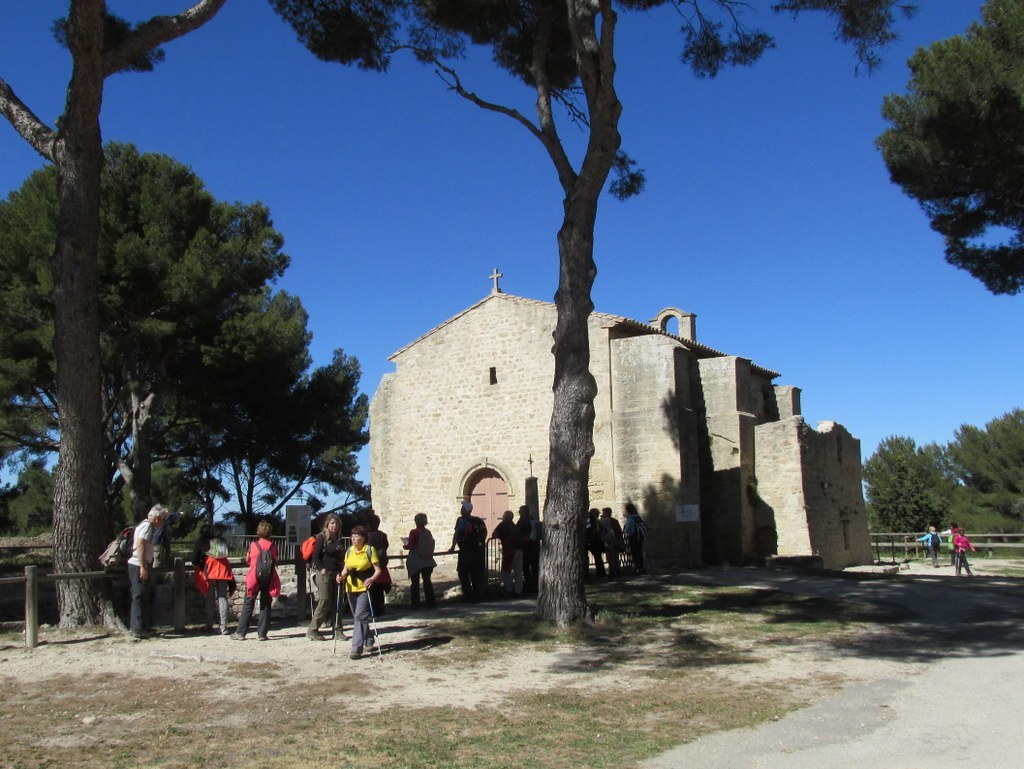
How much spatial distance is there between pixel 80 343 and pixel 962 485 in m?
37.6

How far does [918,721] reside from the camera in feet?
18.8

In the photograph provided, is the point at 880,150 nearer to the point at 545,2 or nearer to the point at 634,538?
the point at 545,2

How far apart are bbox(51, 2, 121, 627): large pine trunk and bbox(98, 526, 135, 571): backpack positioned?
0.58ft

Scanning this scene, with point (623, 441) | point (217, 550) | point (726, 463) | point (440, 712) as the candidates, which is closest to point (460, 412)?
point (623, 441)

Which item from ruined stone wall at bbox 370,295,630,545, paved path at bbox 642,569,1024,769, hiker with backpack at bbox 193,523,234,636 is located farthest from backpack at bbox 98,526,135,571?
ruined stone wall at bbox 370,295,630,545

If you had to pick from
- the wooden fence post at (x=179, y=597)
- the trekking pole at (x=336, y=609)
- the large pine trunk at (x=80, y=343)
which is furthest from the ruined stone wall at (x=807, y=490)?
the large pine trunk at (x=80, y=343)

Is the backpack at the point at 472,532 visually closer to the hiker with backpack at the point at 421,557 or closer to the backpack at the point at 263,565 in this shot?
the hiker with backpack at the point at 421,557

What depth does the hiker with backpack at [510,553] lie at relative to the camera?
1208 cm

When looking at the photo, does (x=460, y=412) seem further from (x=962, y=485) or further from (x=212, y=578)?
(x=962, y=485)

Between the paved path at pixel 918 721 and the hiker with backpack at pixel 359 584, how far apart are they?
3.47 metres

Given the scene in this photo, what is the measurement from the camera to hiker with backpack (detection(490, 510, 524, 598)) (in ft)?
39.6

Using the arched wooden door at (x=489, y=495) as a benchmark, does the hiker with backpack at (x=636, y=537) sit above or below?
below

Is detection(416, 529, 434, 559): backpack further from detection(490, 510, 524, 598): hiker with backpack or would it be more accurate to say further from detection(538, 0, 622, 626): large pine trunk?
detection(538, 0, 622, 626): large pine trunk

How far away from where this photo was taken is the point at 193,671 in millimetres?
7324
